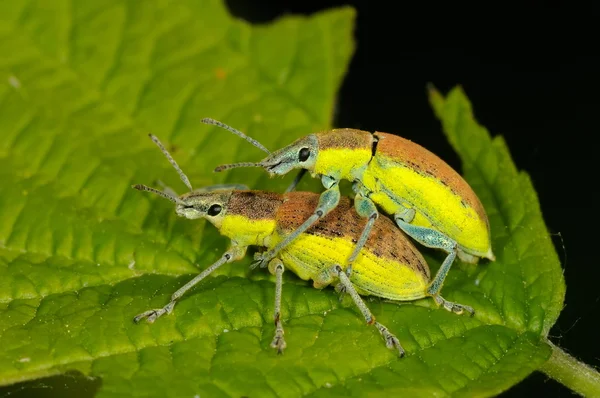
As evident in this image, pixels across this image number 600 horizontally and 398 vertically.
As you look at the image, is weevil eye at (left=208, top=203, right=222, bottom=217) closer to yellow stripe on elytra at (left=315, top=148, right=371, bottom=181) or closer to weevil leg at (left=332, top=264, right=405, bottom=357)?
yellow stripe on elytra at (left=315, top=148, right=371, bottom=181)

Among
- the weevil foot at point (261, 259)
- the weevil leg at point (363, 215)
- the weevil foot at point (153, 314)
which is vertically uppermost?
the weevil leg at point (363, 215)

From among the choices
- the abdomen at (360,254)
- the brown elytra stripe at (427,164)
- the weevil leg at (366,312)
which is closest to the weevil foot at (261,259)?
the abdomen at (360,254)

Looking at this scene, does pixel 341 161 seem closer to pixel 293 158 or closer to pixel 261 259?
pixel 293 158

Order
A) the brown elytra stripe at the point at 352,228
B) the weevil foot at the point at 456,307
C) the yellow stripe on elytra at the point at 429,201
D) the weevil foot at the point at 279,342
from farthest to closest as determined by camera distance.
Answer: the yellow stripe on elytra at the point at 429,201 < the brown elytra stripe at the point at 352,228 < the weevil foot at the point at 456,307 < the weevil foot at the point at 279,342

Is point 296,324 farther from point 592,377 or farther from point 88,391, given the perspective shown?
point 592,377

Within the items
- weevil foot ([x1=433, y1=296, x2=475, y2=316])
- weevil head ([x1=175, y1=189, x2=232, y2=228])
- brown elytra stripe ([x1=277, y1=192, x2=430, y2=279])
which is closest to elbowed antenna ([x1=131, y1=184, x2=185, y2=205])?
weevil head ([x1=175, y1=189, x2=232, y2=228])

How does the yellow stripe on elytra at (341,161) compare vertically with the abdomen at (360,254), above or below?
above

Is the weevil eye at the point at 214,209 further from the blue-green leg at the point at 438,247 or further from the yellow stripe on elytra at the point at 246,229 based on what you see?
the blue-green leg at the point at 438,247
